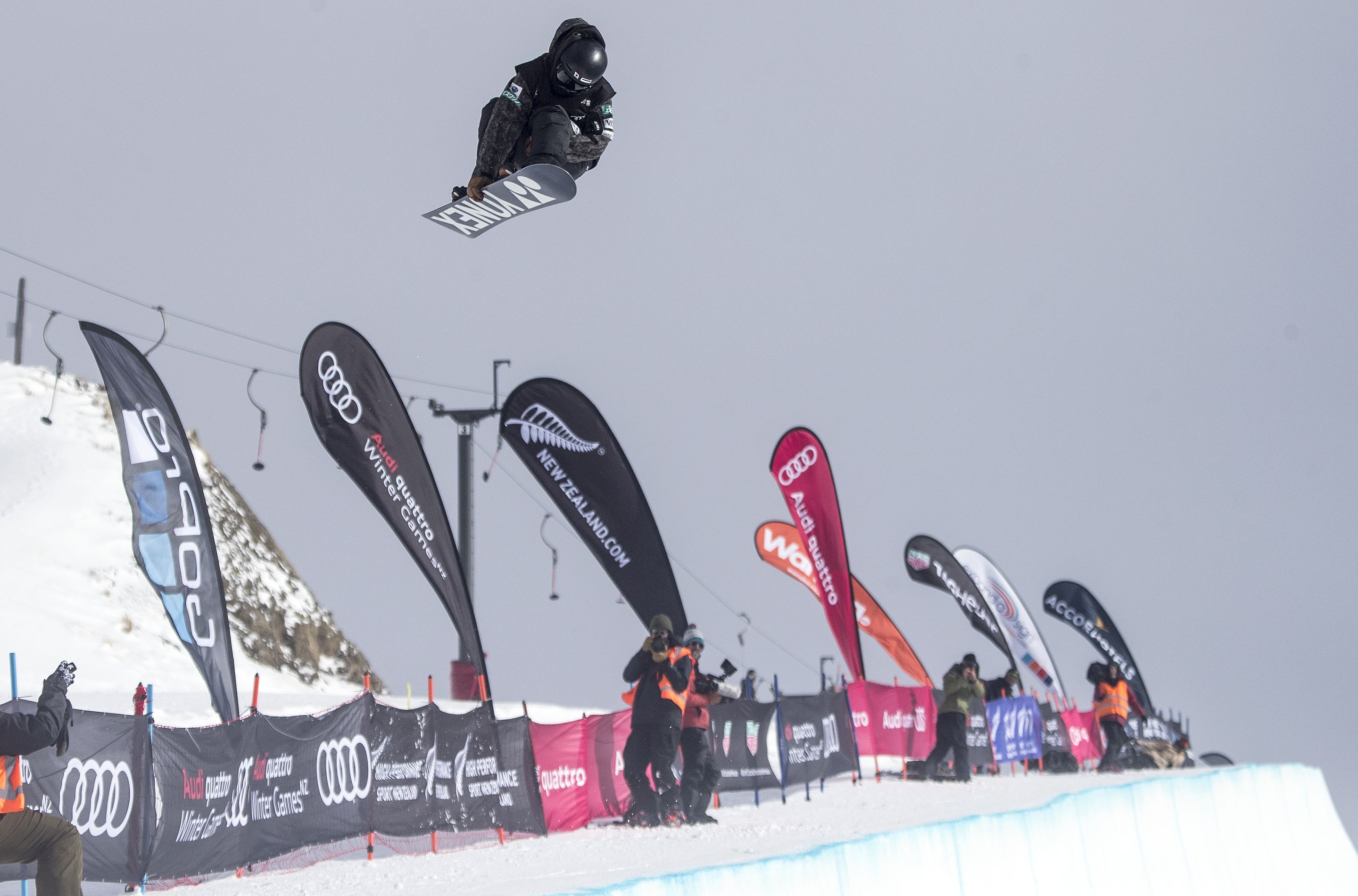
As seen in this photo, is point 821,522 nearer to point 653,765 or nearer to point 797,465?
point 797,465

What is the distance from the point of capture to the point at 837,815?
10.6 meters

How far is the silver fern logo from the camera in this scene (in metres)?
13.0

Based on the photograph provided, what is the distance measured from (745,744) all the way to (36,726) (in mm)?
8313

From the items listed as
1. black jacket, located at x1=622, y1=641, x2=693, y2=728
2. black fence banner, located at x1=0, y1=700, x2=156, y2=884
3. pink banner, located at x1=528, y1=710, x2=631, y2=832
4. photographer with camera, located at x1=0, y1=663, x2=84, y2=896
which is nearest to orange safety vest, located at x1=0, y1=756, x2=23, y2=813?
photographer with camera, located at x1=0, y1=663, x2=84, y2=896

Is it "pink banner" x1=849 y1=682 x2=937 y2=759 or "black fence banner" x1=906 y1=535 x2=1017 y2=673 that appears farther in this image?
"black fence banner" x1=906 y1=535 x2=1017 y2=673

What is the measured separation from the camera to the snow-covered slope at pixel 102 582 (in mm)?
20906

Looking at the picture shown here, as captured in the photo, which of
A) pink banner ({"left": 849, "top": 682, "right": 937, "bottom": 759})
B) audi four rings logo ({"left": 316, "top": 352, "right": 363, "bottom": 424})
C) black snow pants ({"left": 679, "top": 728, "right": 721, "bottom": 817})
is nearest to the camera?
black snow pants ({"left": 679, "top": 728, "right": 721, "bottom": 817})

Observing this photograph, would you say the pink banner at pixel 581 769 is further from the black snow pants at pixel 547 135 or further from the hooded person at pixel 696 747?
the black snow pants at pixel 547 135

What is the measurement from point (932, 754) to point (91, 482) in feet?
68.6

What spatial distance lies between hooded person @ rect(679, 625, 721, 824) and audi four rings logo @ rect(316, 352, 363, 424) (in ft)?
11.8

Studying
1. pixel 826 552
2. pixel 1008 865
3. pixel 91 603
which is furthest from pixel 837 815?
pixel 91 603

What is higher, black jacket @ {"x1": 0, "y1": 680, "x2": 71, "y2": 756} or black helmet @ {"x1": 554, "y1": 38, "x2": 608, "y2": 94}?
black helmet @ {"x1": 554, "y1": 38, "x2": 608, "y2": 94}

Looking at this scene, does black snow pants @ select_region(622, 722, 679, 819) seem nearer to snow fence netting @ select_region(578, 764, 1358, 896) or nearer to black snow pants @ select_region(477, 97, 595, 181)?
snow fence netting @ select_region(578, 764, 1358, 896)

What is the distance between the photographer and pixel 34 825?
5.27 metres
